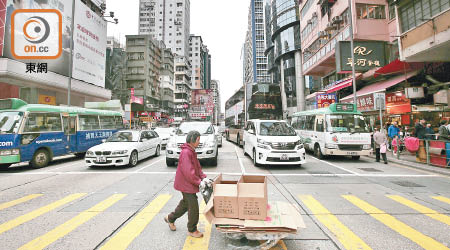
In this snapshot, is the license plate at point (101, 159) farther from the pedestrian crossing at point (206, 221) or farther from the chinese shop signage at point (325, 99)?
the chinese shop signage at point (325, 99)

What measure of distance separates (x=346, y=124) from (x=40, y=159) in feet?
45.7

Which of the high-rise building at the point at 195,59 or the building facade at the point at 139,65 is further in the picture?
the high-rise building at the point at 195,59

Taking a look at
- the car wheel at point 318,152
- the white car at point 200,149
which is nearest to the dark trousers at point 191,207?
the white car at point 200,149

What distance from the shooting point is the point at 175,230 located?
349cm

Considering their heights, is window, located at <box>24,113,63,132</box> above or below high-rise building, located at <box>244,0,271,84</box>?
below

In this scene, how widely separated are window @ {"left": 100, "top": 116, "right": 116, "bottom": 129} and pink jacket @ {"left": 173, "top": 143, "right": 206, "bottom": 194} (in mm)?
12856

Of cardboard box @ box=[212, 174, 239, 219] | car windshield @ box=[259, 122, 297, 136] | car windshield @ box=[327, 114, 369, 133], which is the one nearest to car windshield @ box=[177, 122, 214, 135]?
car windshield @ box=[259, 122, 297, 136]

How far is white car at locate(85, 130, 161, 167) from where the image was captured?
334 inches

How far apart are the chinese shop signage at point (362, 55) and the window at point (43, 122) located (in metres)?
19.4

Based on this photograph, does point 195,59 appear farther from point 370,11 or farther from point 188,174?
point 188,174

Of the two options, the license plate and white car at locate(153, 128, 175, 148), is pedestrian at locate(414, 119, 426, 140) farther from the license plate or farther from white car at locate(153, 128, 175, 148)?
white car at locate(153, 128, 175, 148)

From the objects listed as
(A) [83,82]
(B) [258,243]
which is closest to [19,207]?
(B) [258,243]

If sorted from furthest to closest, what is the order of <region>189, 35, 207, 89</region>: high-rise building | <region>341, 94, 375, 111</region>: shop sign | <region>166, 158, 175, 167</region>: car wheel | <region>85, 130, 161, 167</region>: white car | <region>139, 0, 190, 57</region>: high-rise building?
<region>189, 35, 207, 89</region>: high-rise building → <region>139, 0, 190, 57</region>: high-rise building → <region>341, 94, 375, 111</region>: shop sign → <region>166, 158, 175, 167</region>: car wheel → <region>85, 130, 161, 167</region>: white car

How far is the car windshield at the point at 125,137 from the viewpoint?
32.2ft
